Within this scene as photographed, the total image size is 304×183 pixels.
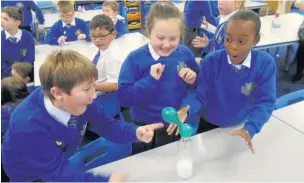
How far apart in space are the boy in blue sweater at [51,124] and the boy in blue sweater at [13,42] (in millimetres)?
1748

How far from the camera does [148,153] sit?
1154 mm

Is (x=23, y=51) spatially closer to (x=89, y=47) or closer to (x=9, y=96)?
(x=89, y=47)

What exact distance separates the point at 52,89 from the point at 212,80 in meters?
0.73

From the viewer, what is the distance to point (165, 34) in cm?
125

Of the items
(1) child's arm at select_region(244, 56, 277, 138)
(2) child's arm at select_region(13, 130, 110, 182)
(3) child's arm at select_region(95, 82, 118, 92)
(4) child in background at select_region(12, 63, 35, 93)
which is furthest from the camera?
(4) child in background at select_region(12, 63, 35, 93)

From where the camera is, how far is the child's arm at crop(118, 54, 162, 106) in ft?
4.19

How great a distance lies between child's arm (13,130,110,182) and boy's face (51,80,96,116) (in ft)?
0.37

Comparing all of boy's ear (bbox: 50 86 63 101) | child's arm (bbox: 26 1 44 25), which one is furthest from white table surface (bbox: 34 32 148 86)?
boy's ear (bbox: 50 86 63 101)

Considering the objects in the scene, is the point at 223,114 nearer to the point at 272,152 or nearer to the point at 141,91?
the point at 272,152

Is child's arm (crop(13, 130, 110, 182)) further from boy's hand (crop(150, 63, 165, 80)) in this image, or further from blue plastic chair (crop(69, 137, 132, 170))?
boy's hand (crop(150, 63, 165, 80))

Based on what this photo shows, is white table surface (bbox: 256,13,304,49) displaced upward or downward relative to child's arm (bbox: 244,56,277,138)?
downward

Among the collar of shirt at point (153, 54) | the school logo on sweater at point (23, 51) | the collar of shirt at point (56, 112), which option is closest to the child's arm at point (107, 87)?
the collar of shirt at point (153, 54)

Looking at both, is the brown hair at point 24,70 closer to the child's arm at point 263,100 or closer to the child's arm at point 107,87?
the child's arm at point 107,87

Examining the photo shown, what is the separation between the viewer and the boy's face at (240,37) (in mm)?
1182
